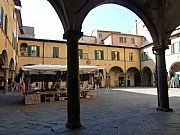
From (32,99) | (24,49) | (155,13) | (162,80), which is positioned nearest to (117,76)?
(24,49)

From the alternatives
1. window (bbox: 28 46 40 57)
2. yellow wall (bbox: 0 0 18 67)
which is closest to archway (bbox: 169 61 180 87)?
window (bbox: 28 46 40 57)

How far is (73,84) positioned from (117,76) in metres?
31.7

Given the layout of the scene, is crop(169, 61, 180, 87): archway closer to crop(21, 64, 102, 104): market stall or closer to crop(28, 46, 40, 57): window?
crop(21, 64, 102, 104): market stall

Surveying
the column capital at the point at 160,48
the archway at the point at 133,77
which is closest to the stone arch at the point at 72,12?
the column capital at the point at 160,48

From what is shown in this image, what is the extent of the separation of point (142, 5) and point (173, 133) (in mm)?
4523

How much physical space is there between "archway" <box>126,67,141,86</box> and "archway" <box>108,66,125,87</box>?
3.67 ft

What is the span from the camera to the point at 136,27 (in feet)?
154

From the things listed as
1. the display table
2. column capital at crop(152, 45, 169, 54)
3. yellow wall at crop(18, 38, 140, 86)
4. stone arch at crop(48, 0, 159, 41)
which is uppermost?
yellow wall at crop(18, 38, 140, 86)

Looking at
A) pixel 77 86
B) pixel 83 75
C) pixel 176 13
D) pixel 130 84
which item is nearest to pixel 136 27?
pixel 130 84

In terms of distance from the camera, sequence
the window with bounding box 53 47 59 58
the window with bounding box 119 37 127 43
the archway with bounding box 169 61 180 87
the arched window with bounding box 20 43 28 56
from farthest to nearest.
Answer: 1. the window with bounding box 119 37 127 43
2. the window with bounding box 53 47 59 58
3. the arched window with bounding box 20 43 28 56
4. the archway with bounding box 169 61 180 87

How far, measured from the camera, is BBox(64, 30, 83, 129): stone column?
5461 mm

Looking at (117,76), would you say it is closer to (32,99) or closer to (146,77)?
(146,77)

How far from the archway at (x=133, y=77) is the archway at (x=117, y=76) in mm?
1118

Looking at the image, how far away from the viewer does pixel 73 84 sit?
5500 millimetres
